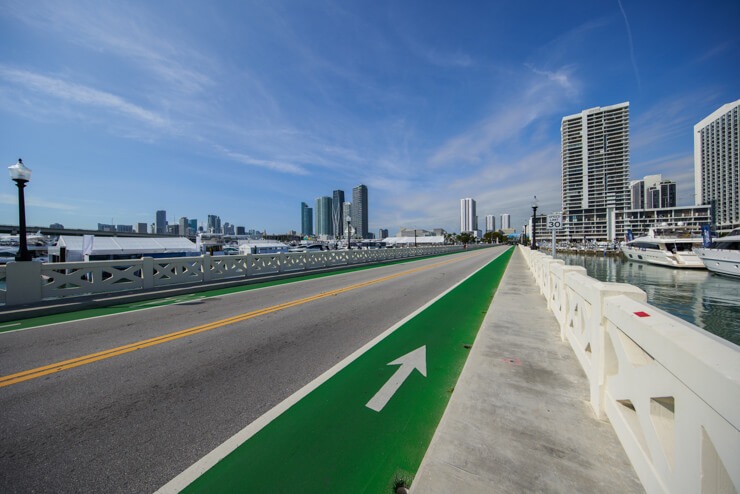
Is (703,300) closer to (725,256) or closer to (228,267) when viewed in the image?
→ (725,256)

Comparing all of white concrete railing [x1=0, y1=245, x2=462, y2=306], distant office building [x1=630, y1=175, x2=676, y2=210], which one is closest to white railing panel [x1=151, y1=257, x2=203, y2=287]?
white concrete railing [x1=0, y1=245, x2=462, y2=306]

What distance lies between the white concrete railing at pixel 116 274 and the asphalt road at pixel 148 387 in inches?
138

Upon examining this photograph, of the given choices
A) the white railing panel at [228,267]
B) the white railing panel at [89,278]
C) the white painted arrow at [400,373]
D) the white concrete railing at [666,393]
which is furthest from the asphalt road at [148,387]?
the white railing panel at [228,267]

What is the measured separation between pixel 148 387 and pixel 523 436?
4.61 meters

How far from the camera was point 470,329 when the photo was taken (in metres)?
6.46

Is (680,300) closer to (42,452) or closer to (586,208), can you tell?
(42,452)

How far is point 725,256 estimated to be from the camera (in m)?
29.4

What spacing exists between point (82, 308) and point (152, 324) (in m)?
3.67

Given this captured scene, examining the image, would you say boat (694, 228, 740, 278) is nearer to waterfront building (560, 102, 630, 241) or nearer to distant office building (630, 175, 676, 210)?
waterfront building (560, 102, 630, 241)

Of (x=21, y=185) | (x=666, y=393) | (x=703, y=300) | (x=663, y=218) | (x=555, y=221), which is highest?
(x=663, y=218)

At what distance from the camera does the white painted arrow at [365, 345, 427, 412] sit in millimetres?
3488

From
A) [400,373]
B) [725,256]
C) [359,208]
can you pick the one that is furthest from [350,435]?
[359,208]

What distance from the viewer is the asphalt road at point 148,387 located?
253 cm

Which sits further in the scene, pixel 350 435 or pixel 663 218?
pixel 663 218
